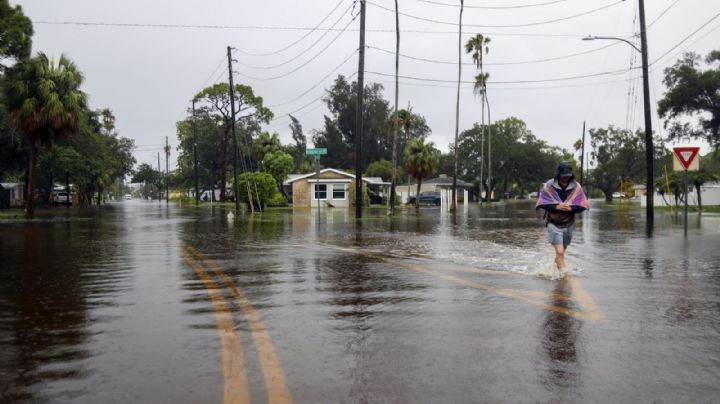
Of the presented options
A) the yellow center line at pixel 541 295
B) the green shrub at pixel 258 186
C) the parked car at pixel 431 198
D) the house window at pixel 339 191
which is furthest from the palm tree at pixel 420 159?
the yellow center line at pixel 541 295

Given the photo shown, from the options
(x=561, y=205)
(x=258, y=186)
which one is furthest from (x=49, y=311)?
(x=258, y=186)

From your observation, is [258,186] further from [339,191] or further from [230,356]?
[230,356]

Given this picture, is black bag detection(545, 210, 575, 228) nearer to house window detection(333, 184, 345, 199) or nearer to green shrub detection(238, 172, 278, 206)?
green shrub detection(238, 172, 278, 206)

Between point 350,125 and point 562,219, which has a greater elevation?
point 350,125

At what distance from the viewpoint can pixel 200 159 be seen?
90.8 meters

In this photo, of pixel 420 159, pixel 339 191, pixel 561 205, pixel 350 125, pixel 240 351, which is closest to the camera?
pixel 240 351

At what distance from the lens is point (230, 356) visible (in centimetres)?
515

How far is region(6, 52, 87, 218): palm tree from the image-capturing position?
3403cm

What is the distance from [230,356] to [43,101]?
34.3 m

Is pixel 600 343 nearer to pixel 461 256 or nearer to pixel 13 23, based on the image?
pixel 461 256

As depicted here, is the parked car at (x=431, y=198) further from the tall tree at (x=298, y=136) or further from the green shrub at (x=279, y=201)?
the tall tree at (x=298, y=136)

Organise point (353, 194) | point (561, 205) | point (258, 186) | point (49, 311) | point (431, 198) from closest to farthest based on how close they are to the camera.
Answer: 1. point (49, 311)
2. point (561, 205)
3. point (258, 186)
4. point (353, 194)
5. point (431, 198)

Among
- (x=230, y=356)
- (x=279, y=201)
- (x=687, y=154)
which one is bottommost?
(x=230, y=356)

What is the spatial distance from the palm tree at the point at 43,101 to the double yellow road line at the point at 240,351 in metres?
29.5
